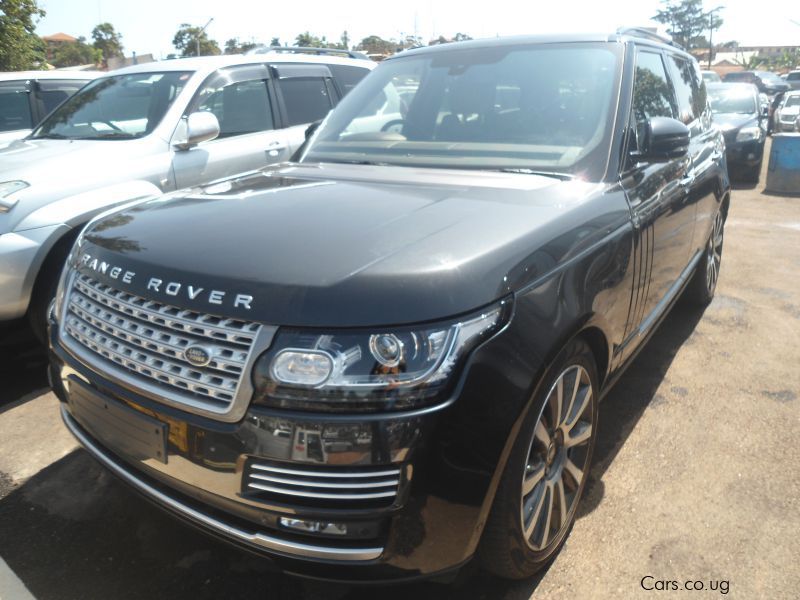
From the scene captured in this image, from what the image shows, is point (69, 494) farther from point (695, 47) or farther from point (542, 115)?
point (695, 47)

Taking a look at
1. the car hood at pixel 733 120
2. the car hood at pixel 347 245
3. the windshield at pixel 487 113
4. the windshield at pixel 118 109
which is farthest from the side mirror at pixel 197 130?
the car hood at pixel 733 120

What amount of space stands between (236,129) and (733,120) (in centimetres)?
908

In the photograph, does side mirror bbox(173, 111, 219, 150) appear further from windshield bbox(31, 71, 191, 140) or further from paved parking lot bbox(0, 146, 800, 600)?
paved parking lot bbox(0, 146, 800, 600)

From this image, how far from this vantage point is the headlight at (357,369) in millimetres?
1554

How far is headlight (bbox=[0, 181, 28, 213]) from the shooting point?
3551 mm

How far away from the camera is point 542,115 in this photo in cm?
278

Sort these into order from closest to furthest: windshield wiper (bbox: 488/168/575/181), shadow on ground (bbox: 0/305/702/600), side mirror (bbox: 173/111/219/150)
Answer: shadow on ground (bbox: 0/305/702/600) < windshield wiper (bbox: 488/168/575/181) < side mirror (bbox: 173/111/219/150)

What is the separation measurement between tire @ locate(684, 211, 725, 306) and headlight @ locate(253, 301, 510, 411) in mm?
3495

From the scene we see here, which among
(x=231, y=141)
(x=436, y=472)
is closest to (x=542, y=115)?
(x=436, y=472)

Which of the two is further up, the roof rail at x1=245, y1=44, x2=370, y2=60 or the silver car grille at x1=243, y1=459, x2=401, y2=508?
the roof rail at x1=245, y1=44, x2=370, y2=60

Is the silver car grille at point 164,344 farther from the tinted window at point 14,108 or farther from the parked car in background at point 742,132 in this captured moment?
the parked car in background at point 742,132

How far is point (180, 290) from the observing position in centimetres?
173

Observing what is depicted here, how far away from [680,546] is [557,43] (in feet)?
7.50

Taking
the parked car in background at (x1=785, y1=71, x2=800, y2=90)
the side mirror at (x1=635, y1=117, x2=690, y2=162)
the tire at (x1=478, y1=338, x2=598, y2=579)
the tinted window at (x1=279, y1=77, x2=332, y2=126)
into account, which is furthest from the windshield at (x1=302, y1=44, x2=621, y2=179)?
the parked car in background at (x1=785, y1=71, x2=800, y2=90)
